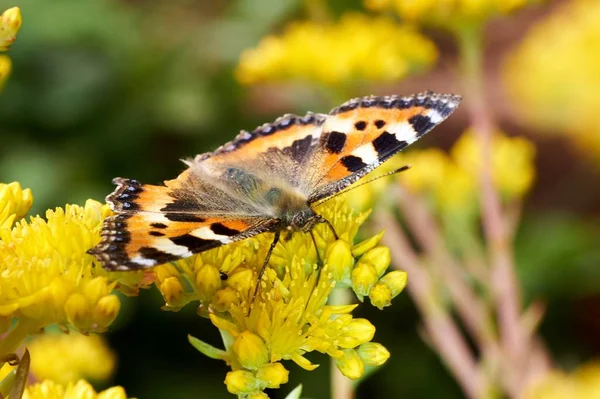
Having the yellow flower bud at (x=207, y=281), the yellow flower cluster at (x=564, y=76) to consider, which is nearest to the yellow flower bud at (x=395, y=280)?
the yellow flower bud at (x=207, y=281)

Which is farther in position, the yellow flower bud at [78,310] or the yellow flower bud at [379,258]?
the yellow flower bud at [379,258]

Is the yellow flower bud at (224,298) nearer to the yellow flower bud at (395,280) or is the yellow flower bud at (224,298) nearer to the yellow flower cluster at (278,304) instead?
the yellow flower cluster at (278,304)

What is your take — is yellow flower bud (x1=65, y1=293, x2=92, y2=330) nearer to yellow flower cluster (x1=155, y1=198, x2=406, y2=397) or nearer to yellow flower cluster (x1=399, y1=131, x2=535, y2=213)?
yellow flower cluster (x1=155, y1=198, x2=406, y2=397)

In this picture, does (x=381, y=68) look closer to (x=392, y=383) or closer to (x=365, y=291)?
(x=365, y=291)

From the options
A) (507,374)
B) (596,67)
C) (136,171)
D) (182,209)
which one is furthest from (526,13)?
(182,209)

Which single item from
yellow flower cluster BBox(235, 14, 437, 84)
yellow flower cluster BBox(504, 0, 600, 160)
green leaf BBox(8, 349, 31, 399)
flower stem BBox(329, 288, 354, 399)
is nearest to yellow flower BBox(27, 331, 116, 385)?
flower stem BBox(329, 288, 354, 399)

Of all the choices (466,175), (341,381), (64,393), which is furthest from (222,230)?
(466,175)
